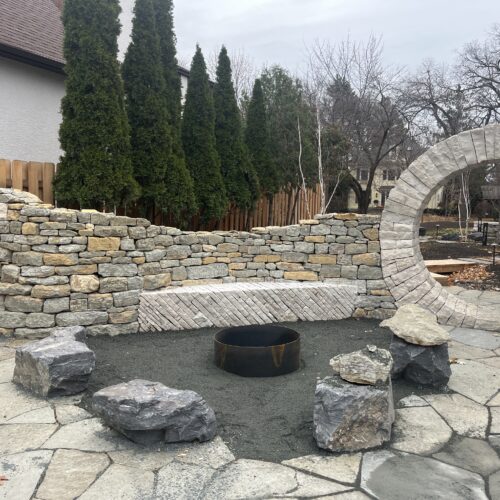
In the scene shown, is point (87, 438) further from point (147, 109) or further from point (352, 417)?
point (147, 109)

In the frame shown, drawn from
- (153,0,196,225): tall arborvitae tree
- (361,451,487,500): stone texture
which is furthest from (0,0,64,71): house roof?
(361,451,487,500): stone texture

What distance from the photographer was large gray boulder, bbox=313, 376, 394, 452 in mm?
3096

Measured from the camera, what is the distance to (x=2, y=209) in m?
5.34

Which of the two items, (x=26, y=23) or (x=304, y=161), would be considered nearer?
(x=26, y=23)

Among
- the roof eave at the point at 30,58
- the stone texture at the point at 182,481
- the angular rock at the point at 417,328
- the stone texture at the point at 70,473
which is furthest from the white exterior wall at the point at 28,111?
the stone texture at the point at 182,481

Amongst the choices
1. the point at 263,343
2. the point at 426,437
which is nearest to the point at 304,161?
the point at 263,343

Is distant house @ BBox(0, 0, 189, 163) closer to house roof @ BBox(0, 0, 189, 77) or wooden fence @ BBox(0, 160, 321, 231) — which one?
house roof @ BBox(0, 0, 189, 77)

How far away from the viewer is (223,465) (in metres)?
2.91

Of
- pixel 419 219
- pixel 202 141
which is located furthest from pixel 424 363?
pixel 202 141

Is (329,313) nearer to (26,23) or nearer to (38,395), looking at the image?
(38,395)

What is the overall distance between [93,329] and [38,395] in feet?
5.55

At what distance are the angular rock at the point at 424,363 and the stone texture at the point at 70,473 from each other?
8.94 ft

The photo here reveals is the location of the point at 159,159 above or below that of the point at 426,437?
above

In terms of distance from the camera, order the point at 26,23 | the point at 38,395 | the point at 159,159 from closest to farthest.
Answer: the point at 38,395, the point at 159,159, the point at 26,23
